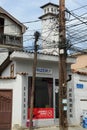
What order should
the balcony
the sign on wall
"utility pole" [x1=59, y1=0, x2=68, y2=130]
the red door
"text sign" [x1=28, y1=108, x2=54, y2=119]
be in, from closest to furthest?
"utility pole" [x1=59, y1=0, x2=68, y2=130] < the red door < "text sign" [x1=28, y1=108, x2=54, y2=119] < the sign on wall < the balcony

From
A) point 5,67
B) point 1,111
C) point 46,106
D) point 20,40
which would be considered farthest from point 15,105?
point 20,40

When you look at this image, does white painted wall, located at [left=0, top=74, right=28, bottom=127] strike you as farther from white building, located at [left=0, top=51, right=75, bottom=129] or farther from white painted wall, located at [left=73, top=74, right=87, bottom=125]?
white painted wall, located at [left=73, top=74, right=87, bottom=125]

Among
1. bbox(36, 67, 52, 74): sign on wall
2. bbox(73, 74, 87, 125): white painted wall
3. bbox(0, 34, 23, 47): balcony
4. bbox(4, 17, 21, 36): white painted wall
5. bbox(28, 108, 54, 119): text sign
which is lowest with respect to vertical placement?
bbox(28, 108, 54, 119): text sign

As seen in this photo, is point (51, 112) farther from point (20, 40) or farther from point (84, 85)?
point (20, 40)

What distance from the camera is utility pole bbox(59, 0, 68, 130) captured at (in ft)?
59.8

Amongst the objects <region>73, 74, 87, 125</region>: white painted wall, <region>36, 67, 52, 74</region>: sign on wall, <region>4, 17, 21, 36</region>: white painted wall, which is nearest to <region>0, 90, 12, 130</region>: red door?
<region>36, 67, 52, 74</region>: sign on wall

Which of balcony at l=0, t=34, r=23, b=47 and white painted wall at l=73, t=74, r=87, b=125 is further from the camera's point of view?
balcony at l=0, t=34, r=23, b=47

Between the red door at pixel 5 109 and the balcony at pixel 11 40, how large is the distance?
1618 centimetres

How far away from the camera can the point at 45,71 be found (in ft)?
78.1

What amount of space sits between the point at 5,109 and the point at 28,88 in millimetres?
1958

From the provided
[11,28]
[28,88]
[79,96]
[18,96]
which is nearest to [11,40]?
[11,28]

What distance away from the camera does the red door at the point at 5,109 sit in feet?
71.5

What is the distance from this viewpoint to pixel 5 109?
72.0ft

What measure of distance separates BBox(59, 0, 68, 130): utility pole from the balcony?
763 inches
